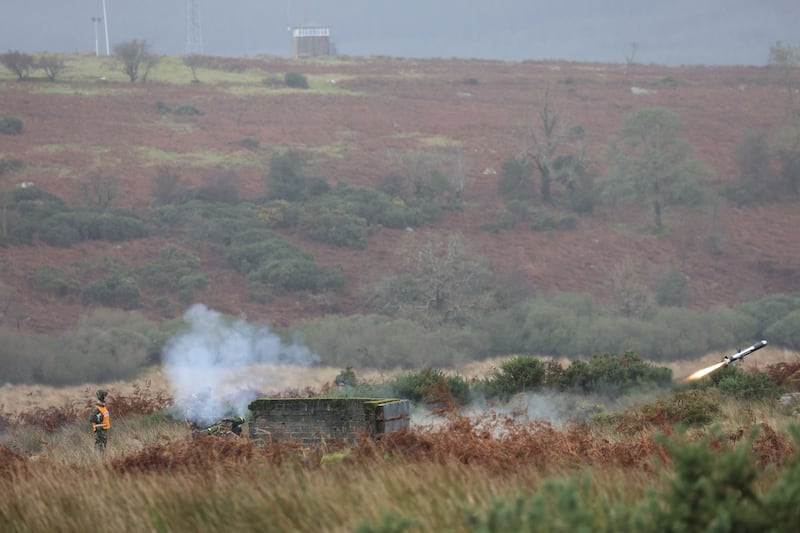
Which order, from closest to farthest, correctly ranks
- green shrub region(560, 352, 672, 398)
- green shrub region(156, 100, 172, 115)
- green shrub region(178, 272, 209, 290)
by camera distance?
green shrub region(560, 352, 672, 398) < green shrub region(178, 272, 209, 290) < green shrub region(156, 100, 172, 115)

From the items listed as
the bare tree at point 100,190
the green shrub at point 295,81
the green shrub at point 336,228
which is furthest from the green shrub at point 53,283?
the green shrub at point 295,81

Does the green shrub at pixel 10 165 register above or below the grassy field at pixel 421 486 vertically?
below

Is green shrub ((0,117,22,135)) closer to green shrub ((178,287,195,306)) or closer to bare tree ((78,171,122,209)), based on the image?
bare tree ((78,171,122,209))

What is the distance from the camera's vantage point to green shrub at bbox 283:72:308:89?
9644 centimetres

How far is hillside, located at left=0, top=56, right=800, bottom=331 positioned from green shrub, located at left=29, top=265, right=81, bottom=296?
623 mm

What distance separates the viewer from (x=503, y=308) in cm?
5406

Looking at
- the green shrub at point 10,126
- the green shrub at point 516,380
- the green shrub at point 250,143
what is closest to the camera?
the green shrub at point 516,380

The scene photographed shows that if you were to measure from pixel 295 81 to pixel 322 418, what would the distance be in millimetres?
82110

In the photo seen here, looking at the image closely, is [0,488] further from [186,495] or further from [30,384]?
[30,384]

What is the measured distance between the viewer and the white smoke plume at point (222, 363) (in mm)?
26094

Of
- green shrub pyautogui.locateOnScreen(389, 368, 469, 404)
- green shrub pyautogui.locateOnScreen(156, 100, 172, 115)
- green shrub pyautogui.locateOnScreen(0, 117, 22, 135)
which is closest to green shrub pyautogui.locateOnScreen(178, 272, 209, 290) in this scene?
green shrub pyautogui.locateOnScreen(0, 117, 22, 135)

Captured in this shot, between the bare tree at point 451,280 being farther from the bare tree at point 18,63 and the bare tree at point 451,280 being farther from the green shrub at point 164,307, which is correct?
the bare tree at point 18,63

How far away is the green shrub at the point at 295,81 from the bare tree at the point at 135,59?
1199 cm

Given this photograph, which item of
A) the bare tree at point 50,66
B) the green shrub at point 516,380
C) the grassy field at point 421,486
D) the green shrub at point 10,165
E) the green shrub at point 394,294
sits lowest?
the green shrub at point 394,294
